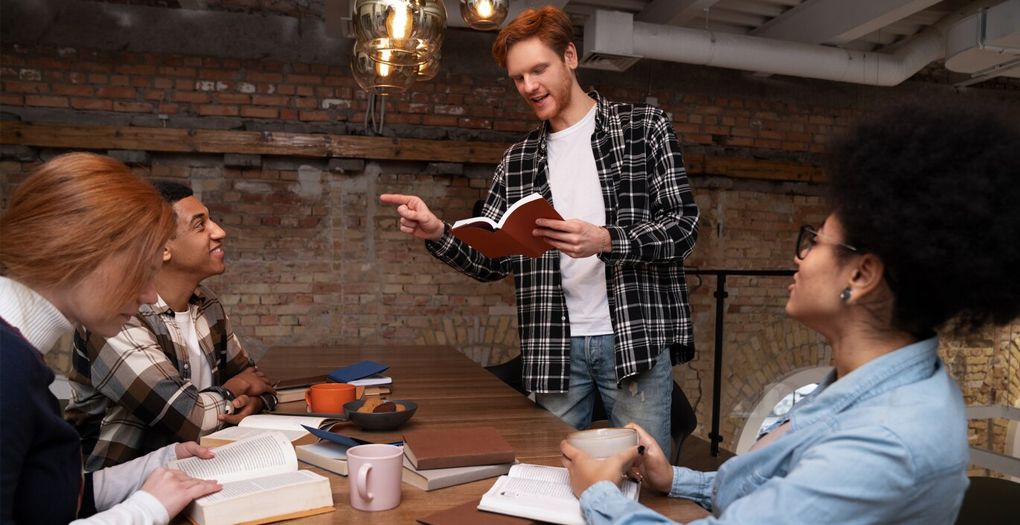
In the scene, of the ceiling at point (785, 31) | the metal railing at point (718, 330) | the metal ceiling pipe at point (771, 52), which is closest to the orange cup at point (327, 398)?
the metal railing at point (718, 330)

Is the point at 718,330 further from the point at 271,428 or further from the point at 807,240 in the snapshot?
the point at 807,240

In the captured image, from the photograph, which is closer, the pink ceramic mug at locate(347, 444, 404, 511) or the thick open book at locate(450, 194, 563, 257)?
the pink ceramic mug at locate(347, 444, 404, 511)

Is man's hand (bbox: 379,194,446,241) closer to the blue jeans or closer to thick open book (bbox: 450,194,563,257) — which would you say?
thick open book (bbox: 450,194,563,257)

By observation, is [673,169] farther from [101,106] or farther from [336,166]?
[101,106]

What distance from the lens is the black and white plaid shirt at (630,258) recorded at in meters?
1.95

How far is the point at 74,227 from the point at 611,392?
1.40 m

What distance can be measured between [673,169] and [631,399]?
0.68m

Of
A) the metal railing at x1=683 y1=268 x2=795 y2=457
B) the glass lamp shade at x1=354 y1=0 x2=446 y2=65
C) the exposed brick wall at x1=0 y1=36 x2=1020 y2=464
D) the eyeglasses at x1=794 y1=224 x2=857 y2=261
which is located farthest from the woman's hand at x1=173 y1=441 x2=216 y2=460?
the exposed brick wall at x1=0 y1=36 x2=1020 y2=464

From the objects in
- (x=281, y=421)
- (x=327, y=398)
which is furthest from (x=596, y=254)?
(x=281, y=421)

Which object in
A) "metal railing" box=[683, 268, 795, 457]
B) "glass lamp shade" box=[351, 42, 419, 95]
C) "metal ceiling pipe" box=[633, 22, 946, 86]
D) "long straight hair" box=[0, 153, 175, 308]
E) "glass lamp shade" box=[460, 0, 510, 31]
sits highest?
"metal ceiling pipe" box=[633, 22, 946, 86]

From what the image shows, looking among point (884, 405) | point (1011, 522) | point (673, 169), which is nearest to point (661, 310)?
point (673, 169)

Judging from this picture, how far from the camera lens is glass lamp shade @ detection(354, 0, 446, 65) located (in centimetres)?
214

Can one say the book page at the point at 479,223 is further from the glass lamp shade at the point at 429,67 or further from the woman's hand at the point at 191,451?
the glass lamp shade at the point at 429,67

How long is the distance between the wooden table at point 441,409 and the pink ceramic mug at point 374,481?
2cm
